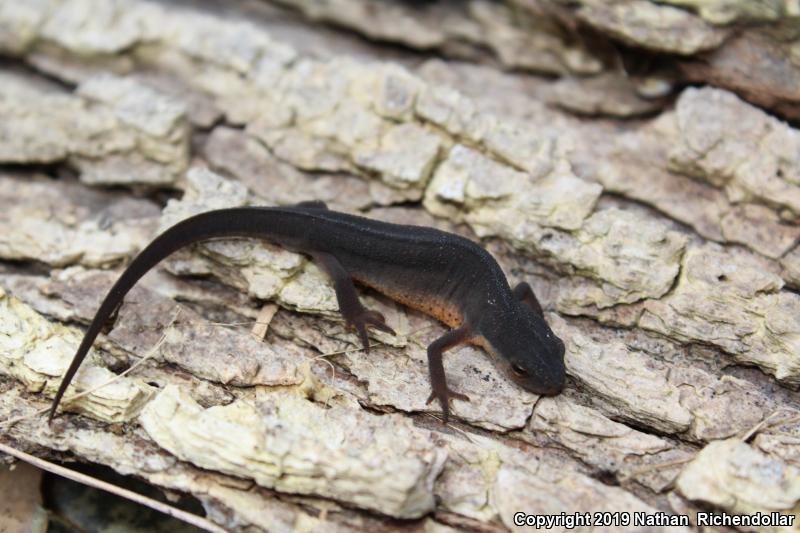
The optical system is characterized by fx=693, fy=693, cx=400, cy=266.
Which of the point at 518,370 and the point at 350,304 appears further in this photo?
the point at 350,304

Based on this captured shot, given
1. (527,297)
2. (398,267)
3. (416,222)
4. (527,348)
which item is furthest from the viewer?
(416,222)

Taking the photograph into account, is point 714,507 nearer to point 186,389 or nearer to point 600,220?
point 600,220

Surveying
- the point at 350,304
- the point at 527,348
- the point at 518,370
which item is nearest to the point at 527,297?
the point at 527,348

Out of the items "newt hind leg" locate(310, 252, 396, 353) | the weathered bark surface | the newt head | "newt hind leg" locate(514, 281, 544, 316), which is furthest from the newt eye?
"newt hind leg" locate(310, 252, 396, 353)

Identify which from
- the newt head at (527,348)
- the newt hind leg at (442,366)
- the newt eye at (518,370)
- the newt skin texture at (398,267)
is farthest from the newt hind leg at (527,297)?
the newt eye at (518,370)

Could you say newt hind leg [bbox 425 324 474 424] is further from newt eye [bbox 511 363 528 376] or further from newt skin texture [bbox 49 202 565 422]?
newt eye [bbox 511 363 528 376]

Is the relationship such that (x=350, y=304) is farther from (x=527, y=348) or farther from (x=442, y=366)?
(x=527, y=348)
